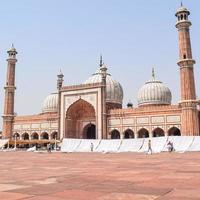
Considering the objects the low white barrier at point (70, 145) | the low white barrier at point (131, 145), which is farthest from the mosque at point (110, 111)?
the low white barrier at point (131, 145)

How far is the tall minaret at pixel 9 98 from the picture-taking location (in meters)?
37.3

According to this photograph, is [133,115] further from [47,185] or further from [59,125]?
[47,185]

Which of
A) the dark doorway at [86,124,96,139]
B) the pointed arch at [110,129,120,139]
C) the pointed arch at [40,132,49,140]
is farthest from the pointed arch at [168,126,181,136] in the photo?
the pointed arch at [40,132,49,140]

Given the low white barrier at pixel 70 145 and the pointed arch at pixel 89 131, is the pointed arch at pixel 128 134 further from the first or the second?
the low white barrier at pixel 70 145

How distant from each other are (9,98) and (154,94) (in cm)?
1712

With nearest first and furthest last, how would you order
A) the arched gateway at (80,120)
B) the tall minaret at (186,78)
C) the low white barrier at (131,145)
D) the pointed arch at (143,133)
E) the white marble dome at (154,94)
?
the low white barrier at (131,145) → the tall minaret at (186,78) → the pointed arch at (143,133) → the arched gateway at (80,120) → the white marble dome at (154,94)

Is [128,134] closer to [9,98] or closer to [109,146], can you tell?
[109,146]

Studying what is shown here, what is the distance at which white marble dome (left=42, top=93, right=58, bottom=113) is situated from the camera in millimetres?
40812

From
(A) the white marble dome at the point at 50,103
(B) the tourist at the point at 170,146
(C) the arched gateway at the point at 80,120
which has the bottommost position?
(B) the tourist at the point at 170,146

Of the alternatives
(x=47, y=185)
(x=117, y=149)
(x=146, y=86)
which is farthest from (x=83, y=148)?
(x=47, y=185)

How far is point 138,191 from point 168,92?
32952 mm

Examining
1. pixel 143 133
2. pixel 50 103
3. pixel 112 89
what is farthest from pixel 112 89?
pixel 50 103

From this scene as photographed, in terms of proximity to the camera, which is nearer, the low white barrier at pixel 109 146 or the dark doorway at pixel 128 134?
the low white barrier at pixel 109 146

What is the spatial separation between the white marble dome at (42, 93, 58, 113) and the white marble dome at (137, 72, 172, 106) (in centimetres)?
1126
